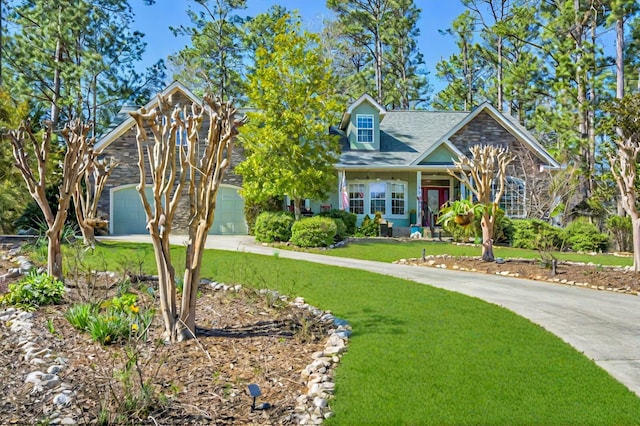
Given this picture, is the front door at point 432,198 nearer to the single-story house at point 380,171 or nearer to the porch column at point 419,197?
the single-story house at point 380,171

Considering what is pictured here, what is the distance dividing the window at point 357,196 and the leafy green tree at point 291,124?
3.72m

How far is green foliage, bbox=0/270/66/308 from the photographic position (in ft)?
21.2

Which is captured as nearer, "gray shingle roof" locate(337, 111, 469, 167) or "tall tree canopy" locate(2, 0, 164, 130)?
"gray shingle roof" locate(337, 111, 469, 167)

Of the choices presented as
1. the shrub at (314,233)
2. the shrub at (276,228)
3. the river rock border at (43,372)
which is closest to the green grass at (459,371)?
the river rock border at (43,372)

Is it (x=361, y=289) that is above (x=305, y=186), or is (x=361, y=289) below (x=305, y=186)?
below

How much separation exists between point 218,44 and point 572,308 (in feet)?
81.0

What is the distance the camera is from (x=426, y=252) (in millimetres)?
14664

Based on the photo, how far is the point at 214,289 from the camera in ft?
26.0

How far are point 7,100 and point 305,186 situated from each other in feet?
32.9

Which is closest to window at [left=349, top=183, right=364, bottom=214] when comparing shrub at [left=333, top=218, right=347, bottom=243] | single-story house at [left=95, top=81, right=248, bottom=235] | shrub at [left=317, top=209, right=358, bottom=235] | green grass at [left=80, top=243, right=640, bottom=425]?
shrub at [left=317, top=209, right=358, bottom=235]

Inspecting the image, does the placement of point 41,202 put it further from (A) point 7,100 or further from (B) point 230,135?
(A) point 7,100

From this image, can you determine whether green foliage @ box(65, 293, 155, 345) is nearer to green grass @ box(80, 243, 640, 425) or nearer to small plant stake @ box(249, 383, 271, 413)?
small plant stake @ box(249, 383, 271, 413)

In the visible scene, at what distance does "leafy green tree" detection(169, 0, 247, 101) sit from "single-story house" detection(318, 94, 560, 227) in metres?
8.85

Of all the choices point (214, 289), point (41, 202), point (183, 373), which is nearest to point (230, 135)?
point (183, 373)
